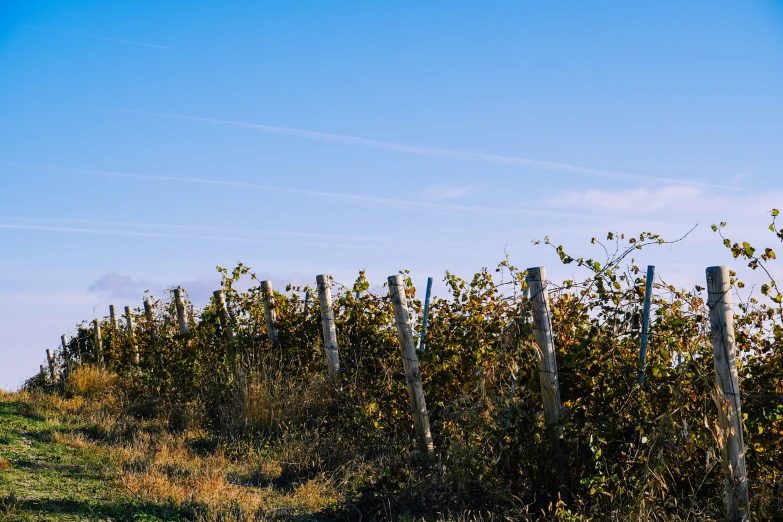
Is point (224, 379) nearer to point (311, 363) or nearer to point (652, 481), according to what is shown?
point (311, 363)

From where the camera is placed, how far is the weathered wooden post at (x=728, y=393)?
4754mm

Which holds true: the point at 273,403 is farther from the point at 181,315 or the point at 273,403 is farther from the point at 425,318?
the point at 181,315

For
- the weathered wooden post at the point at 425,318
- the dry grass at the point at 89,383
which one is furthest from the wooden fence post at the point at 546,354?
the dry grass at the point at 89,383

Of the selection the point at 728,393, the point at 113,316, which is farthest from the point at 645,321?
the point at 113,316

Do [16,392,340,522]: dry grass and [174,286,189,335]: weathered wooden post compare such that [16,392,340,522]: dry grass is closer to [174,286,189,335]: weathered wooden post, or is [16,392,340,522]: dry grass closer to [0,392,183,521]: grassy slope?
[0,392,183,521]: grassy slope

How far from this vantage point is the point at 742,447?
15.8ft

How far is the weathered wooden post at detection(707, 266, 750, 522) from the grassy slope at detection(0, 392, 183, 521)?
12.5 feet

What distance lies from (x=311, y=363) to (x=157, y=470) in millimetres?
2975

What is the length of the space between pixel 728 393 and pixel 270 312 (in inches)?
268

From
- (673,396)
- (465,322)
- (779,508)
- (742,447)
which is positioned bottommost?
(779,508)

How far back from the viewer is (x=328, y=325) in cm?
907

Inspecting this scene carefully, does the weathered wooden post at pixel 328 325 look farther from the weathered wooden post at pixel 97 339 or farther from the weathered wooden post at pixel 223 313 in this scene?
the weathered wooden post at pixel 97 339

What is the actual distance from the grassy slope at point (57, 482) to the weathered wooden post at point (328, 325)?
2.67 metres

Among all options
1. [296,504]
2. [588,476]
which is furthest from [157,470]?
[588,476]
